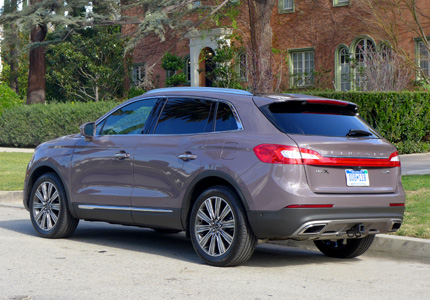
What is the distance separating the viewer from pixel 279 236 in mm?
7262

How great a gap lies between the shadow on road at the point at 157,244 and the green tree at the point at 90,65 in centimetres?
2634

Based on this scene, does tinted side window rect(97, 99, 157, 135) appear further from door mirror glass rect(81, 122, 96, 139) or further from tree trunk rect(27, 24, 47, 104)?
tree trunk rect(27, 24, 47, 104)

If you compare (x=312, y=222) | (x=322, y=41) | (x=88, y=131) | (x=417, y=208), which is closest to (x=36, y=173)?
(x=88, y=131)

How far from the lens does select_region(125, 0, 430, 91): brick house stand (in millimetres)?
28594

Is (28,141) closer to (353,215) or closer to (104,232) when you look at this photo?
(104,232)

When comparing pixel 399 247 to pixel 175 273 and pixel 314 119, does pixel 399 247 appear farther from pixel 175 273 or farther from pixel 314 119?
pixel 175 273

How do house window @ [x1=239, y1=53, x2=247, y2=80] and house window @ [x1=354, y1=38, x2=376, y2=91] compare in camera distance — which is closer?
house window @ [x1=354, y1=38, x2=376, y2=91]

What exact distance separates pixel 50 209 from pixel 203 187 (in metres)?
2.62

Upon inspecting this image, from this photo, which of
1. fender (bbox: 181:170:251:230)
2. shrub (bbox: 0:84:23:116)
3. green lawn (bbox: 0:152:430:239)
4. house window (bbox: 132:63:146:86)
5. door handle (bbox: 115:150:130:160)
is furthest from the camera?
house window (bbox: 132:63:146:86)

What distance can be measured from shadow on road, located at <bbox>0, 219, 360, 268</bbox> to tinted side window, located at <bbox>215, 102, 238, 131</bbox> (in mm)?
1439

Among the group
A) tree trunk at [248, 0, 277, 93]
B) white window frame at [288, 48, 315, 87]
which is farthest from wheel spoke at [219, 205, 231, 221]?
white window frame at [288, 48, 315, 87]

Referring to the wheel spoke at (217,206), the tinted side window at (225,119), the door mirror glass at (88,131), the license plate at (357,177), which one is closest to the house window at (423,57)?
the door mirror glass at (88,131)

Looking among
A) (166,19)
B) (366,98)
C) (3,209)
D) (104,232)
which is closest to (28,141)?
(166,19)

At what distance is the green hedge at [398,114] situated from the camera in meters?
20.8
